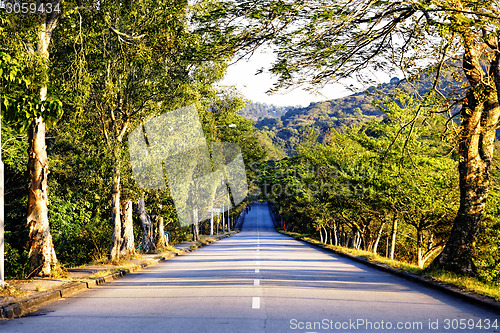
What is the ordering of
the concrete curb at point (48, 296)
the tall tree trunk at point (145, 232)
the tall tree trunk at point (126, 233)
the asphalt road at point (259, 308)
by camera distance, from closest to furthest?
the asphalt road at point (259, 308)
the concrete curb at point (48, 296)
the tall tree trunk at point (126, 233)
the tall tree trunk at point (145, 232)

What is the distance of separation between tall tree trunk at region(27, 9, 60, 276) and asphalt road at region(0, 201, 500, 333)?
200 cm

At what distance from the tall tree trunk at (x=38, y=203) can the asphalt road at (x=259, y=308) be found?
6.55ft

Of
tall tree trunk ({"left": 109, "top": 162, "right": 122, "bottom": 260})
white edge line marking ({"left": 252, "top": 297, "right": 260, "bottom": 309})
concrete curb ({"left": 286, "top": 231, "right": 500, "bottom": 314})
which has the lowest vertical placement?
concrete curb ({"left": 286, "top": 231, "right": 500, "bottom": 314})

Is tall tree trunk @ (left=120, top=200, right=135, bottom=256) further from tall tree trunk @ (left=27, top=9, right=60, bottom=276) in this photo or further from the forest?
tall tree trunk @ (left=27, top=9, right=60, bottom=276)

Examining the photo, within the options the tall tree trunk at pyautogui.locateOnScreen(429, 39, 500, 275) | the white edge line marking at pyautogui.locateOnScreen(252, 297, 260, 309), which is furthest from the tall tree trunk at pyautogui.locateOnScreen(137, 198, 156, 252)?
the white edge line marking at pyautogui.locateOnScreen(252, 297, 260, 309)

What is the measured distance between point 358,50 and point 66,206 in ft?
54.2

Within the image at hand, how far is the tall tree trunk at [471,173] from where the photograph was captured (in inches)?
520

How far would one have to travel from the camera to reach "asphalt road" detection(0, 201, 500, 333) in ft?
24.4

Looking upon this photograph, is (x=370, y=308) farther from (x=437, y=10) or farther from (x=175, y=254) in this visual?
(x=175, y=254)

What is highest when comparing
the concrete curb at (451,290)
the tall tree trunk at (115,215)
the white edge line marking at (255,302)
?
the tall tree trunk at (115,215)

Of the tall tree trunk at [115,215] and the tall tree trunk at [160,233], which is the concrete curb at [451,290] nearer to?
the tall tree trunk at [115,215]

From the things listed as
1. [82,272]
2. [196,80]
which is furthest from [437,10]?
[196,80]

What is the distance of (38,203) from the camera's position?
43.5ft

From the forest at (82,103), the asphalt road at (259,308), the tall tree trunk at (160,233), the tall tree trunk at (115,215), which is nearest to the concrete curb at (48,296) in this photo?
the asphalt road at (259,308)
